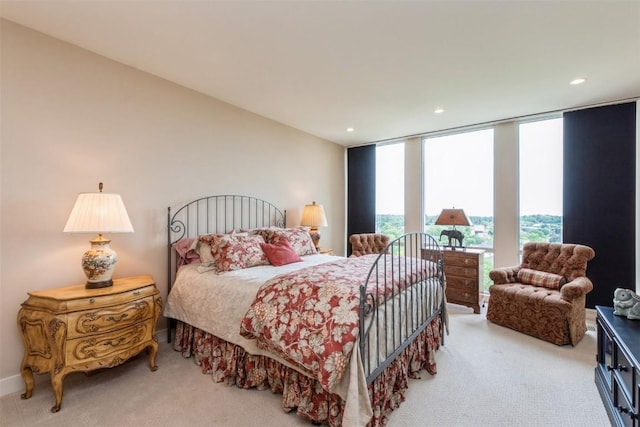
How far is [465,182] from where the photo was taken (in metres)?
4.57

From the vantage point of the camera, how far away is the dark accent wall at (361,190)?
213 inches

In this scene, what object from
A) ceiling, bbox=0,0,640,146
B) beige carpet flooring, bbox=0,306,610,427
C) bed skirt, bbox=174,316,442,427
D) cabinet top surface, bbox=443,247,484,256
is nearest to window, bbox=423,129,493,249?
cabinet top surface, bbox=443,247,484,256

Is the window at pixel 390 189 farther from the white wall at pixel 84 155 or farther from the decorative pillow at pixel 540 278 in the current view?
the white wall at pixel 84 155

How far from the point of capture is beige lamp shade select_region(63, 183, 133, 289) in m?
2.07

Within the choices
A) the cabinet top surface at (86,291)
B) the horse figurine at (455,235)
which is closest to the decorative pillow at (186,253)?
the cabinet top surface at (86,291)

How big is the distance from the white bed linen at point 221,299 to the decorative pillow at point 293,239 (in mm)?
455

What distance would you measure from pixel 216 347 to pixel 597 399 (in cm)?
293

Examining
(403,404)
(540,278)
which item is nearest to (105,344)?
(403,404)

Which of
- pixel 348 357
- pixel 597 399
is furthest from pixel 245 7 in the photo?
pixel 597 399

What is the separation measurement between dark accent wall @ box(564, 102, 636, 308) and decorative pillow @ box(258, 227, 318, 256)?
132 inches

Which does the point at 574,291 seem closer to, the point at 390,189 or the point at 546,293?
the point at 546,293

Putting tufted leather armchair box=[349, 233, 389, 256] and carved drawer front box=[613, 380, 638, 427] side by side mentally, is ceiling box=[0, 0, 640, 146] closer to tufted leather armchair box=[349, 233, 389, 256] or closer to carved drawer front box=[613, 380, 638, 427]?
tufted leather armchair box=[349, 233, 389, 256]

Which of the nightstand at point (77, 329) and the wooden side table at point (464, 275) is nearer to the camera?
the nightstand at point (77, 329)

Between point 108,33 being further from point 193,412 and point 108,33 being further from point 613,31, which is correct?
point 613,31
